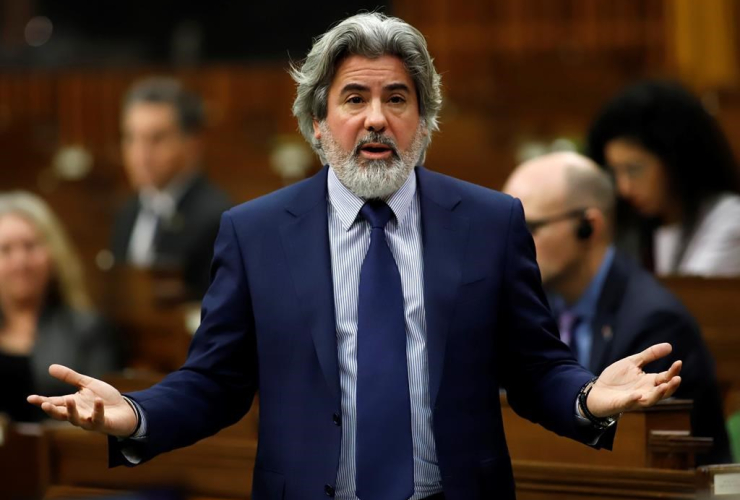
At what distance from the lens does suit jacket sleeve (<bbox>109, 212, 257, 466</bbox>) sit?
175 centimetres

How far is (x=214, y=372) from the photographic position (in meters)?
1.82

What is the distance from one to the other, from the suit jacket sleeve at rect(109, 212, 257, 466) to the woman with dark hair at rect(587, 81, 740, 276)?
175 cm

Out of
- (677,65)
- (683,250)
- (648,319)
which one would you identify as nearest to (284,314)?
(648,319)

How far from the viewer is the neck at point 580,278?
2.67 meters

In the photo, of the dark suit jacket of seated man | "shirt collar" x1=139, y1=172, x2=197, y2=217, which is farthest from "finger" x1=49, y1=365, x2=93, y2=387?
"shirt collar" x1=139, y1=172, x2=197, y2=217

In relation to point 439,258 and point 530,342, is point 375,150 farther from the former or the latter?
point 530,342

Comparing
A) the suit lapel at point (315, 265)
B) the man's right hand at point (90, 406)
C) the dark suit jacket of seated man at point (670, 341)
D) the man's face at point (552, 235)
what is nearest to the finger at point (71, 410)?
the man's right hand at point (90, 406)

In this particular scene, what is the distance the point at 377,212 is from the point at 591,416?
41 cm

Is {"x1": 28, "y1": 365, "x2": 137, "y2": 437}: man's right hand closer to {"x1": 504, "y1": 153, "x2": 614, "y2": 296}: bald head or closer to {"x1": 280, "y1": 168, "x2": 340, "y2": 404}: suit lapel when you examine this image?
{"x1": 280, "y1": 168, "x2": 340, "y2": 404}: suit lapel

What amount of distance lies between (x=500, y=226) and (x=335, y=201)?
241mm

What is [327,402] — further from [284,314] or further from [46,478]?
[46,478]

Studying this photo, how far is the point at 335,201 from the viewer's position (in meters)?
1.87

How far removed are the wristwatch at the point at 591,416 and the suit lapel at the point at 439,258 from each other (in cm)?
19

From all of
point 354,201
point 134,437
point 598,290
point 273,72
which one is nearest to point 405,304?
point 354,201
